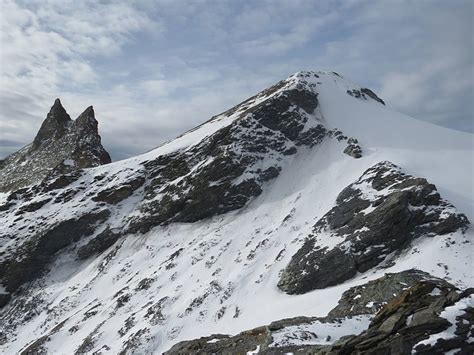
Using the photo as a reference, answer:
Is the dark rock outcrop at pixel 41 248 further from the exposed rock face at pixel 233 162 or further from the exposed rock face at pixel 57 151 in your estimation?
the exposed rock face at pixel 57 151

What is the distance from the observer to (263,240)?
1486 inches

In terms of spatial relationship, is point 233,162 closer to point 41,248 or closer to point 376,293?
point 41,248

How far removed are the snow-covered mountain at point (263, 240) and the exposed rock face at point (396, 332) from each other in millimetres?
69

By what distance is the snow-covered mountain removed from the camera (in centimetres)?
1950

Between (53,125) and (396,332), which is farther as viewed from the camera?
(53,125)

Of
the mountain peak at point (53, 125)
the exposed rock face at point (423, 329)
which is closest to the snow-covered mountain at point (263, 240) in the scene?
the exposed rock face at point (423, 329)

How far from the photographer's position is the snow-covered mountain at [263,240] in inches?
768

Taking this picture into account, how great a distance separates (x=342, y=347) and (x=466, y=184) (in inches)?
1075

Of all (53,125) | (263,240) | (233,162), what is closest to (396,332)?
(263,240)

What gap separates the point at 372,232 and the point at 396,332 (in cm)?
1727

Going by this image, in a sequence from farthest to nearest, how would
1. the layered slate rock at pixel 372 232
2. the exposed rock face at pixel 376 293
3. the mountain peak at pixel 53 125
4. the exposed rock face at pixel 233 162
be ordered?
the mountain peak at pixel 53 125
the exposed rock face at pixel 233 162
the layered slate rock at pixel 372 232
the exposed rock face at pixel 376 293

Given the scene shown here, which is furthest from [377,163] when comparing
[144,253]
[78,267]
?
[78,267]

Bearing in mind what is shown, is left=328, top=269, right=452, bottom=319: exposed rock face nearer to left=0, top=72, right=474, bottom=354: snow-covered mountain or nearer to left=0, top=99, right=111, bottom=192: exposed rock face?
left=0, top=72, right=474, bottom=354: snow-covered mountain

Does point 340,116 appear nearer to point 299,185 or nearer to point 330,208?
point 299,185
